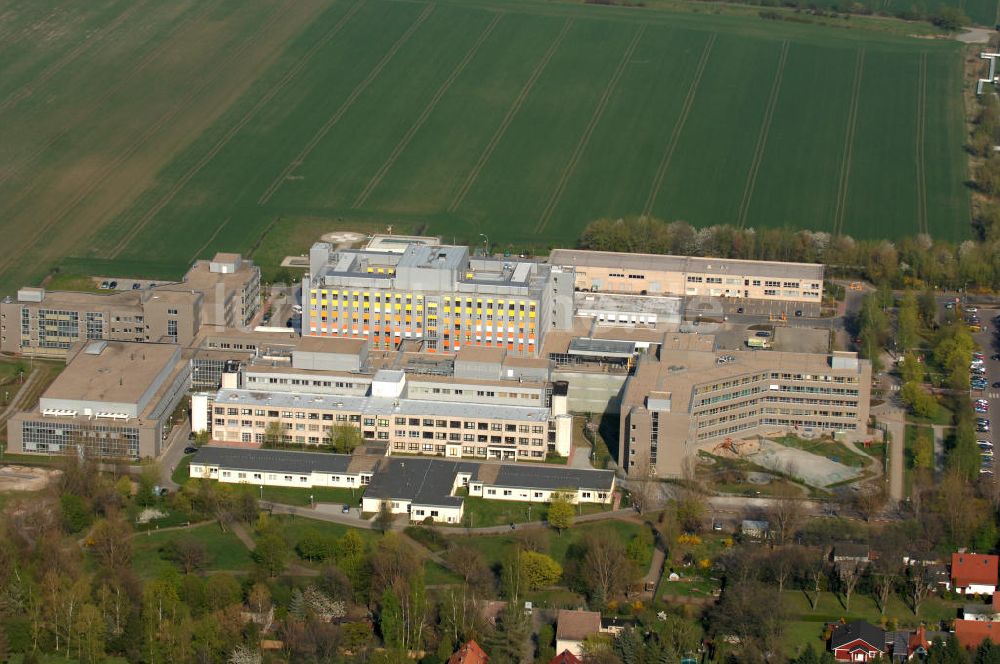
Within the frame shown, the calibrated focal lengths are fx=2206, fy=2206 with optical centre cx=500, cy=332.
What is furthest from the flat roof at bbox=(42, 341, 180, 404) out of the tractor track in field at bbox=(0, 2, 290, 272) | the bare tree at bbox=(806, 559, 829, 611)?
the bare tree at bbox=(806, 559, 829, 611)

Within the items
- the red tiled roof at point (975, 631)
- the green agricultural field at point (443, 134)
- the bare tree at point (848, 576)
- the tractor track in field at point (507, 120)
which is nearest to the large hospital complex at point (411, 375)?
the bare tree at point (848, 576)

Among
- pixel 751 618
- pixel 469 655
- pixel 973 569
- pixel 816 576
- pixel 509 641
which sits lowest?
pixel 469 655

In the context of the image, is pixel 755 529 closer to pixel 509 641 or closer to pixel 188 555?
pixel 509 641

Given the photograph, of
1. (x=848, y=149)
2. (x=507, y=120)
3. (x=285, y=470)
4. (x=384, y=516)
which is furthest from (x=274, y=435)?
(x=848, y=149)

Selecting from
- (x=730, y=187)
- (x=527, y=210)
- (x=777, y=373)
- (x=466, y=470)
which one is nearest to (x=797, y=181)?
(x=730, y=187)

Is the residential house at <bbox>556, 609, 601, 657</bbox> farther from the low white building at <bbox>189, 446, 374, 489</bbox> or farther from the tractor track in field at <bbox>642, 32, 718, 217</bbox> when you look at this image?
the tractor track in field at <bbox>642, 32, 718, 217</bbox>
